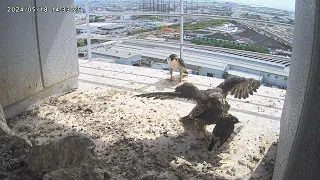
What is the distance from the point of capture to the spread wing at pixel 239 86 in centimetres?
318

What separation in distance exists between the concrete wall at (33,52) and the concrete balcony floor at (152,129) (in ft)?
0.67

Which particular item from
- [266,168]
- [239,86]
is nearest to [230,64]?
[239,86]

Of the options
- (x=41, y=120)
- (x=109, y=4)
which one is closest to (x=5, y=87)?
(x=41, y=120)

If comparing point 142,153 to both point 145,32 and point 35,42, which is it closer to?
point 35,42

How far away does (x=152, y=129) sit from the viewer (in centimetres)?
301

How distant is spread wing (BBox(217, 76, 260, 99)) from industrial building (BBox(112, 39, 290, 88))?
0.46 meters

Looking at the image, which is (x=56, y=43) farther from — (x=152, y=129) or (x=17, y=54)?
(x=152, y=129)

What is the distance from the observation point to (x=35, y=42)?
350 centimetres

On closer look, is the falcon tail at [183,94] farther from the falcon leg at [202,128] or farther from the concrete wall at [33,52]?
the concrete wall at [33,52]

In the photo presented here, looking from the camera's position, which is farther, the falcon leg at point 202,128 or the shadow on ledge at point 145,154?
the falcon leg at point 202,128

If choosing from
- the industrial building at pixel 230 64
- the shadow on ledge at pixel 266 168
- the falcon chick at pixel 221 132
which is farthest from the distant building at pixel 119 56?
the shadow on ledge at pixel 266 168

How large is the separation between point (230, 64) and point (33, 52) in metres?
2.48

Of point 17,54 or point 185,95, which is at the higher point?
point 17,54

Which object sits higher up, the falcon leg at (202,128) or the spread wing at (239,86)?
the spread wing at (239,86)
